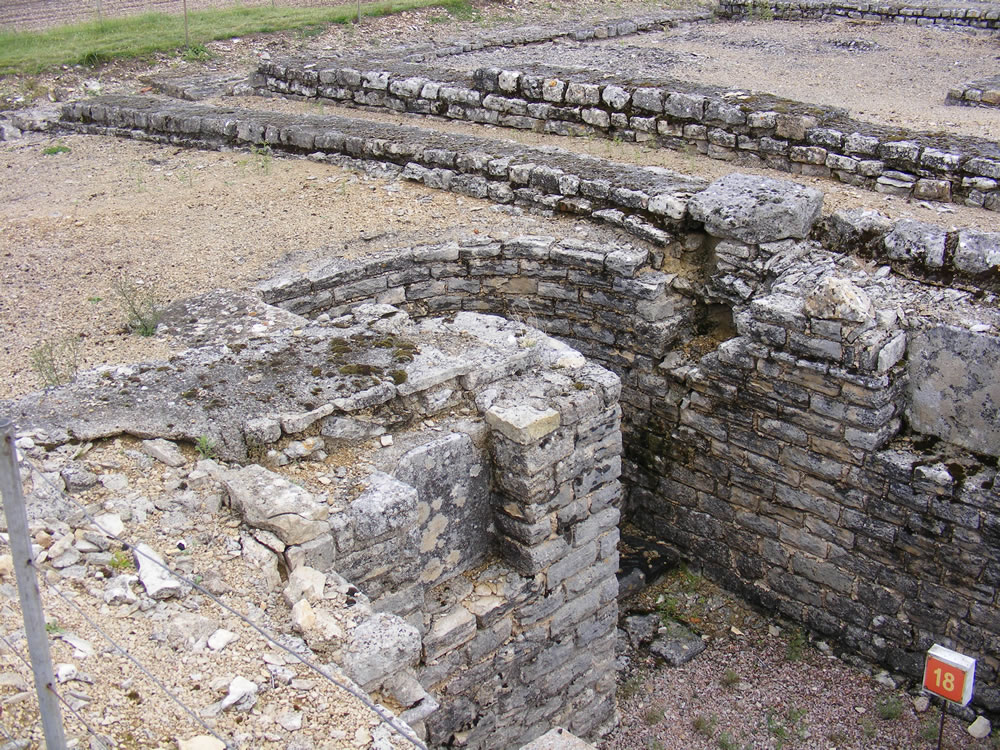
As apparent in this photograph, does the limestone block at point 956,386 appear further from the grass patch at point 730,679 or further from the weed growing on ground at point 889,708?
the grass patch at point 730,679

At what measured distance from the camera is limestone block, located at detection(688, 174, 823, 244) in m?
6.57

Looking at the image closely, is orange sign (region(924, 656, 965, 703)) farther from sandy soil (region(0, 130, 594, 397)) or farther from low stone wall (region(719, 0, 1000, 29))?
low stone wall (region(719, 0, 1000, 29))

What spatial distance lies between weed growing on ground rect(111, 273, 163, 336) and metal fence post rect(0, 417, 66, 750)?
3.66 metres

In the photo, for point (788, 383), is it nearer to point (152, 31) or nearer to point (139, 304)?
point (139, 304)

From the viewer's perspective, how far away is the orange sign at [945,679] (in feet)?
16.3

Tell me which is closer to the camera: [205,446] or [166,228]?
[205,446]

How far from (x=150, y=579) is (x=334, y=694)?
92 centimetres

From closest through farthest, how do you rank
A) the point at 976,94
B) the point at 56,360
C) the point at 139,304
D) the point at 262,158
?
1. the point at 56,360
2. the point at 139,304
3. the point at 262,158
4. the point at 976,94

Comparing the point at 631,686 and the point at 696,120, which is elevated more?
the point at 696,120

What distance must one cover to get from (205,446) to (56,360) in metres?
1.69

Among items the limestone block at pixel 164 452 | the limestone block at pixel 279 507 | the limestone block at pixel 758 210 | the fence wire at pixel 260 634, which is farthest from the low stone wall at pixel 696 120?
the fence wire at pixel 260 634

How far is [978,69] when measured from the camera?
42.0 ft

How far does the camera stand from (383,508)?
4246 millimetres

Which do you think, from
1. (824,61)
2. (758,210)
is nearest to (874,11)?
(824,61)
